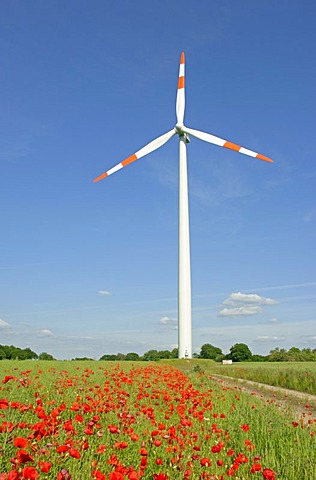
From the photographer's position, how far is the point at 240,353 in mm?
78750

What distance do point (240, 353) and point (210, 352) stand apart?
16.7 feet

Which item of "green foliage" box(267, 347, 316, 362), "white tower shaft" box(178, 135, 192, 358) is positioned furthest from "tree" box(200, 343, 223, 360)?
"white tower shaft" box(178, 135, 192, 358)

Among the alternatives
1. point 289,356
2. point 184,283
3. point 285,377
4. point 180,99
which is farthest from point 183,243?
point 289,356

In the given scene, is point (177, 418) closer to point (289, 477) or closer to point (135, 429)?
point (135, 429)

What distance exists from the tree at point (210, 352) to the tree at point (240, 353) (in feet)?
7.20

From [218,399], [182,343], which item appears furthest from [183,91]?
[218,399]

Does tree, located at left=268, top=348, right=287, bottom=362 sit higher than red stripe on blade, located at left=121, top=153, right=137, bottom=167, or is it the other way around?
red stripe on blade, located at left=121, top=153, right=137, bottom=167

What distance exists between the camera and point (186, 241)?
40.1 meters

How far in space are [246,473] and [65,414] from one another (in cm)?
384

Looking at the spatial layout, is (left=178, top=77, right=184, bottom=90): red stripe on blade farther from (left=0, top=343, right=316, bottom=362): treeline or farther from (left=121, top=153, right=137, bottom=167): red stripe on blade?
(left=0, top=343, right=316, bottom=362): treeline

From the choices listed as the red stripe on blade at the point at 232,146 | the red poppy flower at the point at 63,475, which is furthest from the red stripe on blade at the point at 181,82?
the red poppy flower at the point at 63,475

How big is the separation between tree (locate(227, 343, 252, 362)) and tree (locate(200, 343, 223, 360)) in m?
2.20

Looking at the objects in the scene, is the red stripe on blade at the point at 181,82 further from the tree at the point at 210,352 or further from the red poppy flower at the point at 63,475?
the tree at the point at 210,352

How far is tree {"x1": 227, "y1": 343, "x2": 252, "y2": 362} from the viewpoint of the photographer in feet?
256
